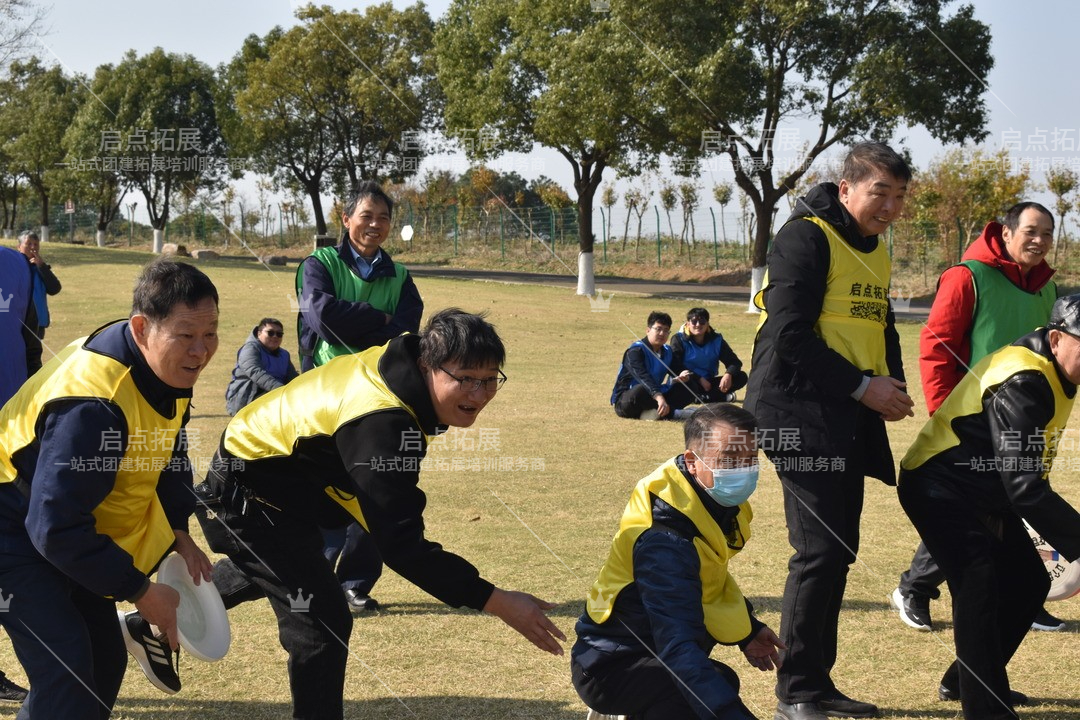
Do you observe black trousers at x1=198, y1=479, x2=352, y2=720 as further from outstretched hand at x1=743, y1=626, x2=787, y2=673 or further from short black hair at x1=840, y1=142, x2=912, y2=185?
short black hair at x1=840, y1=142, x2=912, y2=185

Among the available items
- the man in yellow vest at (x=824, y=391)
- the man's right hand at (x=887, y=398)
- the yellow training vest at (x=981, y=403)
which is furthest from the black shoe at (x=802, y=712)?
the man's right hand at (x=887, y=398)

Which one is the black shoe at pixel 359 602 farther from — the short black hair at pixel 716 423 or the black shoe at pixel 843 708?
the short black hair at pixel 716 423

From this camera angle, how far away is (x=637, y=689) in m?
3.42

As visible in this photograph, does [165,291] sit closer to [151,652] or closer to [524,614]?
[524,614]

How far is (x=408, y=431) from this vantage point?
124 inches

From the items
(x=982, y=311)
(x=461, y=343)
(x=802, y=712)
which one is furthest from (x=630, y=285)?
(x=461, y=343)

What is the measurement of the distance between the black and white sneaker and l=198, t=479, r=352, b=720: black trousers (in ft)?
1.48

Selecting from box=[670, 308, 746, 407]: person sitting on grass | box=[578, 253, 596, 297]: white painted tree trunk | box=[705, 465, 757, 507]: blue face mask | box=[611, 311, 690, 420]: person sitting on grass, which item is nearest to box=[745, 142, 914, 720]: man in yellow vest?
box=[705, 465, 757, 507]: blue face mask

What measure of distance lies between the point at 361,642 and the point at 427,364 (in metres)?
2.38

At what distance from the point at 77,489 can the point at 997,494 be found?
3047 millimetres

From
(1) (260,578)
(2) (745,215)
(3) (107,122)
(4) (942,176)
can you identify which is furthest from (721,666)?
(3) (107,122)

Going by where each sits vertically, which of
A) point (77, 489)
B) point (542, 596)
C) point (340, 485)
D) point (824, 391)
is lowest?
Result: point (542, 596)

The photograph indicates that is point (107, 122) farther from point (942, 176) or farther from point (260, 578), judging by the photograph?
point (260, 578)

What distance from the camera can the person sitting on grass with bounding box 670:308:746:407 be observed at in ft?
40.8
